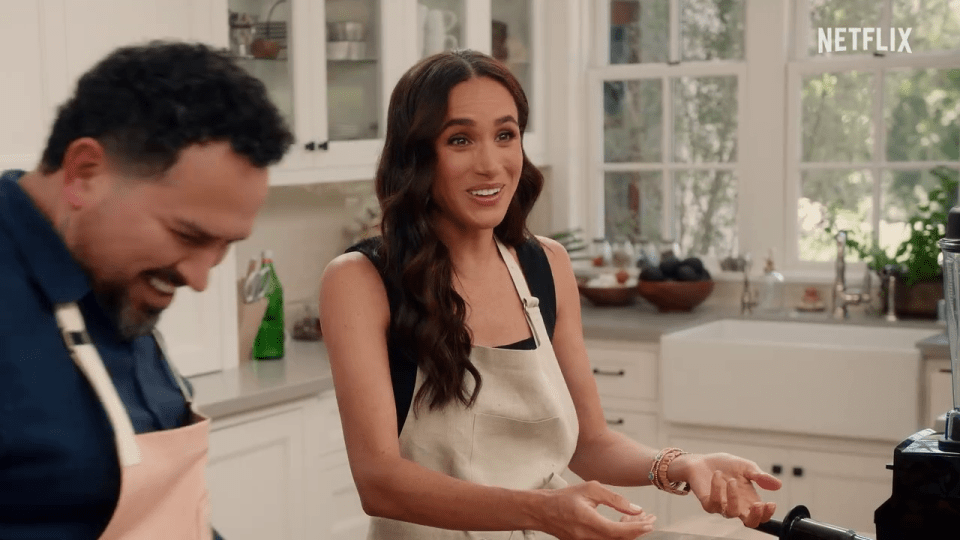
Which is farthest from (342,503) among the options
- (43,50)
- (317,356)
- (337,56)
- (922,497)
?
(922,497)

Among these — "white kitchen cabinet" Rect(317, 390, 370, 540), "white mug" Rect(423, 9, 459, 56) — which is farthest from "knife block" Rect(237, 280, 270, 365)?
"white mug" Rect(423, 9, 459, 56)

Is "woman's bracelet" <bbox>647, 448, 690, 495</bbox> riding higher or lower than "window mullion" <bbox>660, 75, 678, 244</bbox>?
lower

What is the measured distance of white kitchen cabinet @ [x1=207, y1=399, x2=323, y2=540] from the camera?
10.3 ft

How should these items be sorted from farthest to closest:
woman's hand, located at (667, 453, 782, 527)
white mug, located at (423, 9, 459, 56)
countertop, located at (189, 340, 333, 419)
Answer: white mug, located at (423, 9, 459, 56)
countertop, located at (189, 340, 333, 419)
woman's hand, located at (667, 453, 782, 527)

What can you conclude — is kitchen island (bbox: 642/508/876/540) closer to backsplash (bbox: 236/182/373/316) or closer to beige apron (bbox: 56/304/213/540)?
beige apron (bbox: 56/304/213/540)

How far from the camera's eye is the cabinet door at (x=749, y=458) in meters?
3.84

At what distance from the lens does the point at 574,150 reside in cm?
499

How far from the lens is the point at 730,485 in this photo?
184 centimetres

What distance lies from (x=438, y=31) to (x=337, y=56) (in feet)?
1.71

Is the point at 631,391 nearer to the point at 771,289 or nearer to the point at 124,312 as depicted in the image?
the point at 771,289

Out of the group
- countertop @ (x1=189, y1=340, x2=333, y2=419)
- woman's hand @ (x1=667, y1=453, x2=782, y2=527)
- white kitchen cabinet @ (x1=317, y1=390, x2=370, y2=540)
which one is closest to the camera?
woman's hand @ (x1=667, y1=453, x2=782, y2=527)

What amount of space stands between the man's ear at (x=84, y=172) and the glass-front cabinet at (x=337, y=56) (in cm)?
232

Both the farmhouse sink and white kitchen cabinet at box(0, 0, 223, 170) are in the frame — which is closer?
white kitchen cabinet at box(0, 0, 223, 170)

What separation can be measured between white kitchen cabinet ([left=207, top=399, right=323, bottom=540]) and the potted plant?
79.2 inches
